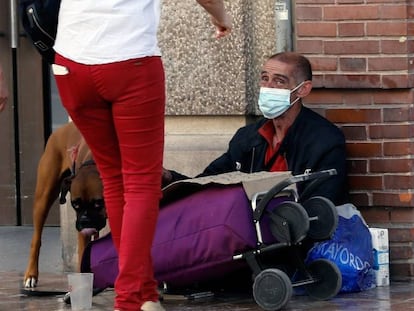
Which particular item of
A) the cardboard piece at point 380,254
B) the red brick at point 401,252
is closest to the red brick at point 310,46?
the cardboard piece at point 380,254

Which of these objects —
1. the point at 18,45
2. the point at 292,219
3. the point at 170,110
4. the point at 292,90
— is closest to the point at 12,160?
the point at 18,45

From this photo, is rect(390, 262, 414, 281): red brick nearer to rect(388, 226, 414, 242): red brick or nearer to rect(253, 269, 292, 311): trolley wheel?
rect(388, 226, 414, 242): red brick

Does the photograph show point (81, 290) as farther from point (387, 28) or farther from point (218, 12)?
point (387, 28)

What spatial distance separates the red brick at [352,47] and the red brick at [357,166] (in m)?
0.52

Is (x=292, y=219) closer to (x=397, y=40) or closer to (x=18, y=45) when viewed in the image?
(x=397, y=40)

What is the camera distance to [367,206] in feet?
19.2

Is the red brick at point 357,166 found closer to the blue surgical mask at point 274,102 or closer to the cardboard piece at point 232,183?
the blue surgical mask at point 274,102

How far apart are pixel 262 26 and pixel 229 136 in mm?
575

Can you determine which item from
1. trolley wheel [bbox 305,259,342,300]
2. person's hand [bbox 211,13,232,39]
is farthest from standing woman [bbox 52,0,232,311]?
trolley wheel [bbox 305,259,342,300]

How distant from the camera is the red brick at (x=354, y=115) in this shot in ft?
19.1

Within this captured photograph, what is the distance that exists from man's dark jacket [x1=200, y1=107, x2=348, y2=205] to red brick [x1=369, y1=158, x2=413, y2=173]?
0.64ft

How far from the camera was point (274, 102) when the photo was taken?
560cm

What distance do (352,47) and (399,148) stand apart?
0.53 metres

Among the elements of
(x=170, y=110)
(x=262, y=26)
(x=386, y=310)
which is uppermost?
Answer: (x=262, y=26)
